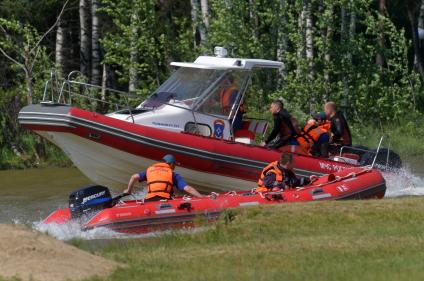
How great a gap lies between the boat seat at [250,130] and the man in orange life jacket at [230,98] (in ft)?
0.37

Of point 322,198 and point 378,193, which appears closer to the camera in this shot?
point 322,198

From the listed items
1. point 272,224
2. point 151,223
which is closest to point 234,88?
point 151,223

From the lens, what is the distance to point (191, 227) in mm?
13367

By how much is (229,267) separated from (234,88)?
8.46m

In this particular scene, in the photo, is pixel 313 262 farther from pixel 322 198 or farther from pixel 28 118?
pixel 28 118

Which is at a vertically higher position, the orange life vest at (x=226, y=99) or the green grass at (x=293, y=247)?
the orange life vest at (x=226, y=99)

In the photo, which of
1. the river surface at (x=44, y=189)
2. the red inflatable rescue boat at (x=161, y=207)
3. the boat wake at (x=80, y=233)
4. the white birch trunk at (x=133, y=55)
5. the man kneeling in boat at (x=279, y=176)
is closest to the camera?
the boat wake at (x=80, y=233)

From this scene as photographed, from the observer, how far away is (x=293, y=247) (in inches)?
429

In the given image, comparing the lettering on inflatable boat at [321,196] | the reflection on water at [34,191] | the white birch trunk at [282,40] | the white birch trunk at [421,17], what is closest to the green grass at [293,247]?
the lettering on inflatable boat at [321,196]

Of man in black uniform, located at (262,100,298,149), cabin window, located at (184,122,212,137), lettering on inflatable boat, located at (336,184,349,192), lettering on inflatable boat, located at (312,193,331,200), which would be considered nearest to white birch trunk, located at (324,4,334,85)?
man in black uniform, located at (262,100,298,149)

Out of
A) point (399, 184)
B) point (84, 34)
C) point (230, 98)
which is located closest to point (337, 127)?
point (399, 184)

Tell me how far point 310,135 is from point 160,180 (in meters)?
4.52

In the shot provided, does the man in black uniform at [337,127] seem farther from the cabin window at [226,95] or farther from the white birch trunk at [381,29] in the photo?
the white birch trunk at [381,29]

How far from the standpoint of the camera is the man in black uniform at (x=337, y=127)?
18.8 metres
